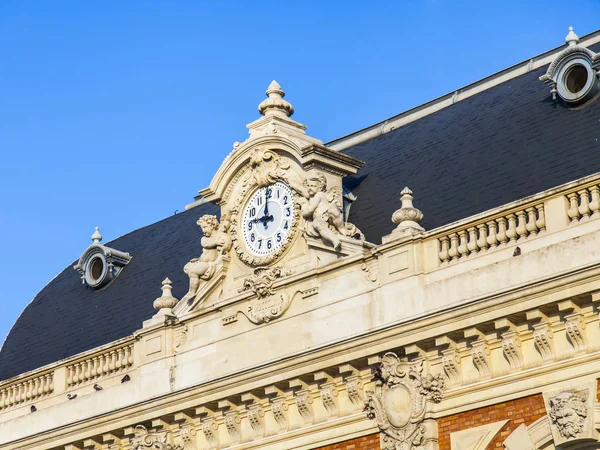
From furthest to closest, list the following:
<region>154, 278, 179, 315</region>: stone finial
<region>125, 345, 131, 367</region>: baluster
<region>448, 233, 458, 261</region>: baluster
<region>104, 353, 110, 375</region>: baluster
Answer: <region>104, 353, 110, 375</region>: baluster < <region>125, 345, 131, 367</region>: baluster < <region>154, 278, 179, 315</region>: stone finial < <region>448, 233, 458, 261</region>: baluster

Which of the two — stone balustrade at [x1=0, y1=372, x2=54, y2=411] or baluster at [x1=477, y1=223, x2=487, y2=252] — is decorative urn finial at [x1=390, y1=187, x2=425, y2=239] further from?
stone balustrade at [x1=0, y1=372, x2=54, y2=411]

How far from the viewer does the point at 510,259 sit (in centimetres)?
3036

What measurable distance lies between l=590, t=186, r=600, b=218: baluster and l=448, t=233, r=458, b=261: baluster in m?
3.00

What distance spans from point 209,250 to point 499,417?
28.7 ft

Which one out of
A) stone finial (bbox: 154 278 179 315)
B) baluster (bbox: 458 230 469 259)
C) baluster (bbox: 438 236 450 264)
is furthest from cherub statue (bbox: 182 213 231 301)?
baluster (bbox: 458 230 469 259)

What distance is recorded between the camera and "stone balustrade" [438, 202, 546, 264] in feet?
99.9

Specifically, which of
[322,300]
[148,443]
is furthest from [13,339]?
[322,300]

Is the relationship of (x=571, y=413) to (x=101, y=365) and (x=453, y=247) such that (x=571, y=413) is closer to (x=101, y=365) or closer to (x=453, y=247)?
(x=453, y=247)

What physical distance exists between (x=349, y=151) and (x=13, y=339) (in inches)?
410

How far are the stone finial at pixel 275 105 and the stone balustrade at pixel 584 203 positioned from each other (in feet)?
28.1

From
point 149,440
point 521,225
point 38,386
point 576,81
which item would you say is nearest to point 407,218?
point 521,225

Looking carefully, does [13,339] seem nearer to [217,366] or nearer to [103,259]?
[103,259]

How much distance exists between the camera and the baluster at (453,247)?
104ft

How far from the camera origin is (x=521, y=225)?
1204 inches
